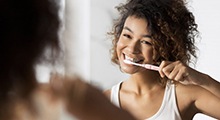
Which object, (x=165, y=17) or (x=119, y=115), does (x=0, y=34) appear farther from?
(x=165, y=17)

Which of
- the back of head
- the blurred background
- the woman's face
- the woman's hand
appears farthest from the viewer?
the blurred background

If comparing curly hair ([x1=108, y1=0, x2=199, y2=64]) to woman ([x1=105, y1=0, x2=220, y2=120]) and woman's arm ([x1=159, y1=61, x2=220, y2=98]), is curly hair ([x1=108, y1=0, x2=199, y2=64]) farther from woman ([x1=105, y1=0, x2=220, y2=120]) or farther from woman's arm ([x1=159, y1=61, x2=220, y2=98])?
woman's arm ([x1=159, y1=61, x2=220, y2=98])

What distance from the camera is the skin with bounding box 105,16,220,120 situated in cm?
102

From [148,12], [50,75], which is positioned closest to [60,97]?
[50,75]

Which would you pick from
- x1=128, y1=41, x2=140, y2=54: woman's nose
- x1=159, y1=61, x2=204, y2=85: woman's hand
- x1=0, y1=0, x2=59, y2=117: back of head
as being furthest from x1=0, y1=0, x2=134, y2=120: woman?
x1=128, y1=41, x2=140, y2=54: woman's nose

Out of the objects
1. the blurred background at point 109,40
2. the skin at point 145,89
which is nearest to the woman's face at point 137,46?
the skin at point 145,89

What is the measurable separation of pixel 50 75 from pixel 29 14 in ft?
0.15

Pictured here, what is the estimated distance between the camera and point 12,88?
270 mm

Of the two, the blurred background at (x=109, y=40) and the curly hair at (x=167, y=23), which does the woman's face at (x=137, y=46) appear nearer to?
the curly hair at (x=167, y=23)

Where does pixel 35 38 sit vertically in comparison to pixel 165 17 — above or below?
below

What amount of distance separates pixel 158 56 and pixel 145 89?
0.11 m

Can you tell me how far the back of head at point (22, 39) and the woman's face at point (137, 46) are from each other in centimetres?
74

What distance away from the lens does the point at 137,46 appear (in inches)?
40.4

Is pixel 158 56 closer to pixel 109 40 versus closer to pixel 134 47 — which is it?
pixel 134 47
